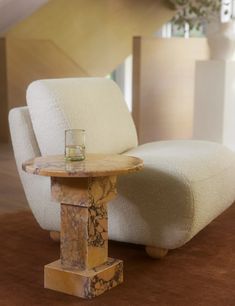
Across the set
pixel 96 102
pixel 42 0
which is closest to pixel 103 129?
pixel 96 102

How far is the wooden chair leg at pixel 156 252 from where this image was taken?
2.43 meters

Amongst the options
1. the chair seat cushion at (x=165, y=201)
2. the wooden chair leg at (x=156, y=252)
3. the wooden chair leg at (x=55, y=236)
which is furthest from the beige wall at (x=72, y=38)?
the wooden chair leg at (x=156, y=252)

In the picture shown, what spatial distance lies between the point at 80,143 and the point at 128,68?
635 cm

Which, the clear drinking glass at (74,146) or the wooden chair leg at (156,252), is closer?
the clear drinking glass at (74,146)

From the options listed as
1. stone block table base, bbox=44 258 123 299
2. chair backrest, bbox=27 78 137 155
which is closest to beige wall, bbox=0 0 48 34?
chair backrest, bbox=27 78 137 155

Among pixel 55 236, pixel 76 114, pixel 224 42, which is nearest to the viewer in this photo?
pixel 76 114

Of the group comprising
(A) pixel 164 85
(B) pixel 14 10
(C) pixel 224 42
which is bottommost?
(A) pixel 164 85

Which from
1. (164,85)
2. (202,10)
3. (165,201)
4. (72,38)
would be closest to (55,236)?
(165,201)

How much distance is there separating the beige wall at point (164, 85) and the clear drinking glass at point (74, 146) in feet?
11.1

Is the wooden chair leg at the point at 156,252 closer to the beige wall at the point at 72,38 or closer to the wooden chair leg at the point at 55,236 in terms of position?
the wooden chair leg at the point at 55,236

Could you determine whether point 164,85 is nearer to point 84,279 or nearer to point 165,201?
point 165,201

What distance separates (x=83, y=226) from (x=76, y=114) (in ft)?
2.20

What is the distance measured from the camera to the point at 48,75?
5969 mm

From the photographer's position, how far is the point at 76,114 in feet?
8.34
